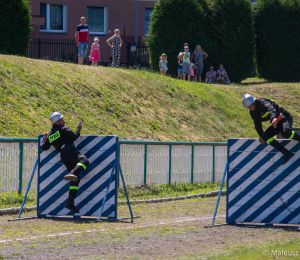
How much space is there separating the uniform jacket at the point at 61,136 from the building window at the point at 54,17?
26.8 meters

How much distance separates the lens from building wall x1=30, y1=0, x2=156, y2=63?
36094 mm

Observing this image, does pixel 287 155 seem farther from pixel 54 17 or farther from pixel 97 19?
pixel 97 19

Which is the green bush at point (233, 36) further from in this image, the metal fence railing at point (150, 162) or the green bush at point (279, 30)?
the metal fence railing at point (150, 162)

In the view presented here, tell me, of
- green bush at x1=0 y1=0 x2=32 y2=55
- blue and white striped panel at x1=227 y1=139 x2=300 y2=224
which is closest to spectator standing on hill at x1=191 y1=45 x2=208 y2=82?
green bush at x1=0 y1=0 x2=32 y2=55

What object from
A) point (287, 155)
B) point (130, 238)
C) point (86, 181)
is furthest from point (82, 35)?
point (130, 238)

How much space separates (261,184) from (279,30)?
27335 mm

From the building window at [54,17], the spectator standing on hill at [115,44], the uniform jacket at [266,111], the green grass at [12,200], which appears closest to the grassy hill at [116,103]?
the spectator standing on hill at [115,44]

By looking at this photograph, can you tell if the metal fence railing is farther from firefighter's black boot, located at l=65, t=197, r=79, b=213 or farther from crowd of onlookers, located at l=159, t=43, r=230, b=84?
crowd of onlookers, located at l=159, t=43, r=230, b=84

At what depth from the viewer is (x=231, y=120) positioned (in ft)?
90.8

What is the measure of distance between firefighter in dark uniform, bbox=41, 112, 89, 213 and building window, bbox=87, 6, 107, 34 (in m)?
27.7

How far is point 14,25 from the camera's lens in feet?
78.2

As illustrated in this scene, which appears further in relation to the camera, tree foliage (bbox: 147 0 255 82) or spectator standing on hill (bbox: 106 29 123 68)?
tree foliage (bbox: 147 0 255 82)

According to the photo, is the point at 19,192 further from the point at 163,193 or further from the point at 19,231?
the point at 163,193

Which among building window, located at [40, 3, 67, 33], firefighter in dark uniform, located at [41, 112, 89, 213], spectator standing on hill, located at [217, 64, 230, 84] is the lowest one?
firefighter in dark uniform, located at [41, 112, 89, 213]
